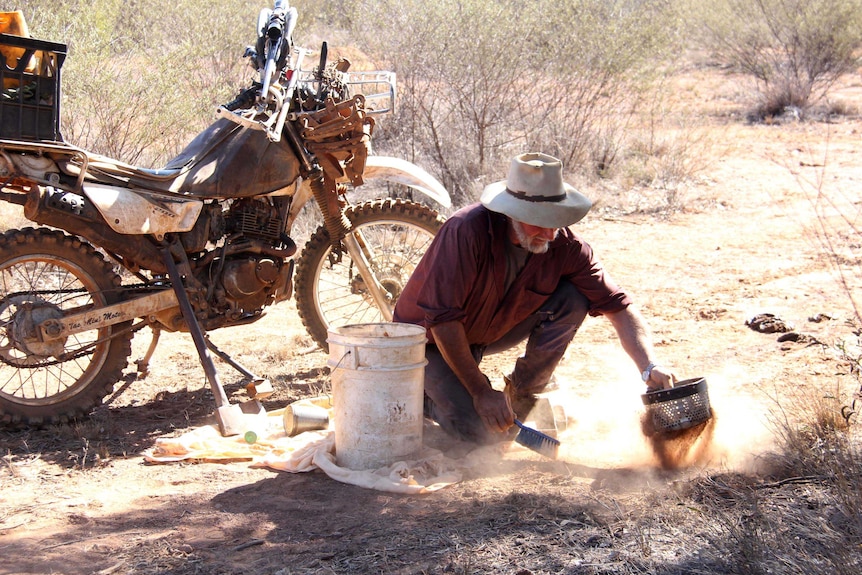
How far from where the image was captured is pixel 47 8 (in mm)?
7867

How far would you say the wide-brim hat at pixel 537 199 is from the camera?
3479 millimetres

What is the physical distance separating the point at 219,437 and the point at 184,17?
712 cm

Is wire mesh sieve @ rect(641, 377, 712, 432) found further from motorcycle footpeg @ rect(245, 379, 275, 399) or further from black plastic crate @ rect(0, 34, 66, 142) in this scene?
black plastic crate @ rect(0, 34, 66, 142)

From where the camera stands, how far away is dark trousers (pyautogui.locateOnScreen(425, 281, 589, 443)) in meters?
3.79

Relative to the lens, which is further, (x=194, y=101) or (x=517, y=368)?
(x=194, y=101)

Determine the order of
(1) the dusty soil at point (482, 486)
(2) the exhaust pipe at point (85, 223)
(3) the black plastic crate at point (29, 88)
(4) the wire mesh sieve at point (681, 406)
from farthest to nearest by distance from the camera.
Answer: (2) the exhaust pipe at point (85, 223) → (3) the black plastic crate at point (29, 88) → (4) the wire mesh sieve at point (681, 406) → (1) the dusty soil at point (482, 486)

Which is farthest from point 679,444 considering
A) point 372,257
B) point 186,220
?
point 186,220

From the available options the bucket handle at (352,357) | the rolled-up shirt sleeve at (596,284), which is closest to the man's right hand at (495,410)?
the bucket handle at (352,357)

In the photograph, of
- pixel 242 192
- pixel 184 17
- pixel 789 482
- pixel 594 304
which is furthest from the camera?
pixel 184 17

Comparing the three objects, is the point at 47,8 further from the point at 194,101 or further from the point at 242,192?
the point at 242,192

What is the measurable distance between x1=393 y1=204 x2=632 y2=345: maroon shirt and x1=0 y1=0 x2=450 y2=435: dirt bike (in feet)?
3.42

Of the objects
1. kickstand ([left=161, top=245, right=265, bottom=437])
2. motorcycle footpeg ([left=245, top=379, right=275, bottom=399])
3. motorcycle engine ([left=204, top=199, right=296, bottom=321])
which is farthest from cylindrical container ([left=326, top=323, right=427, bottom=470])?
motorcycle engine ([left=204, top=199, right=296, bottom=321])

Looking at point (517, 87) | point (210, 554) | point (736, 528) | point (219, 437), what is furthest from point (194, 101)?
point (736, 528)

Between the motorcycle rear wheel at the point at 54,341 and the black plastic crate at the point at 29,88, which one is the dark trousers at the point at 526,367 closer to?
the motorcycle rear wheel at the point at 54,341
